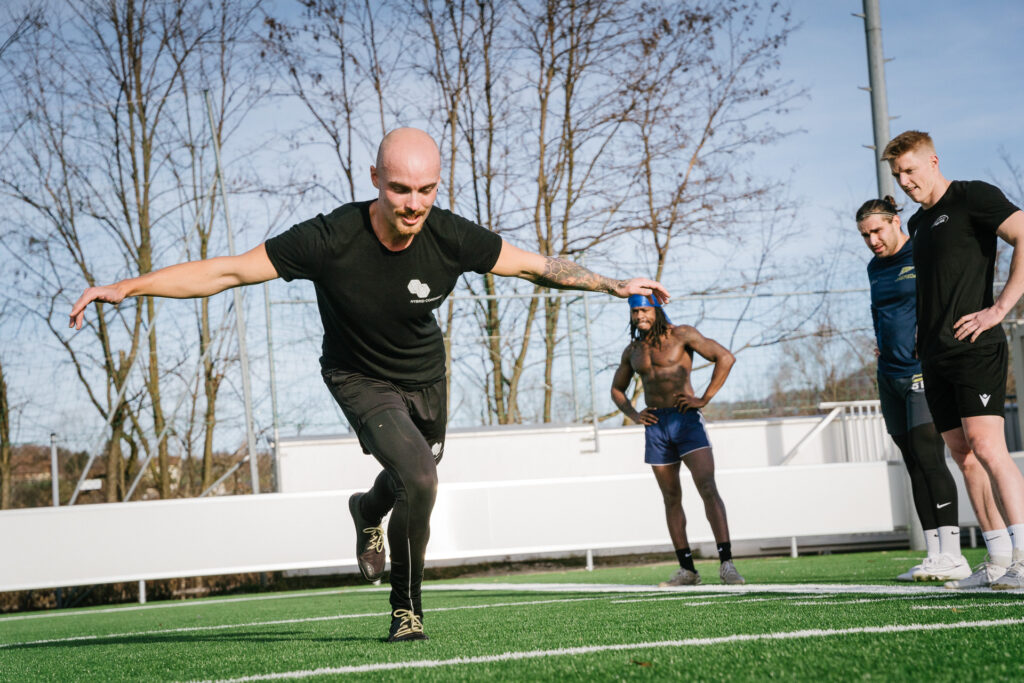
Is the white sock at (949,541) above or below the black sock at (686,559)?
above

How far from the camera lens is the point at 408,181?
3844mm

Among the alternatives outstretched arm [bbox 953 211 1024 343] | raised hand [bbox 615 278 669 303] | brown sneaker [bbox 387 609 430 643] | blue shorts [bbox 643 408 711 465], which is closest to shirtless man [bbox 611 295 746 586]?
blue shorts [bbox 643 408 711 465]

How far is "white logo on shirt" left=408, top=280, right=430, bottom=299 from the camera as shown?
4141 mm

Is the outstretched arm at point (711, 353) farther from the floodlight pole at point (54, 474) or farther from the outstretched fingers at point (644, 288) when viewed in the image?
the floodlight pole at point (54, 474)

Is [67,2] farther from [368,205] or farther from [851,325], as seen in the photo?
[368,205]

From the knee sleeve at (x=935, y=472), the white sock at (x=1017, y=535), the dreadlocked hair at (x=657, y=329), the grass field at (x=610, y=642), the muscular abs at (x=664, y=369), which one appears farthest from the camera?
the dreadlocked hair at (x=657, y=329)

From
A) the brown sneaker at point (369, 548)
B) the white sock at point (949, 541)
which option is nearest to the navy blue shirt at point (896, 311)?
the white sock at point (949, 541)

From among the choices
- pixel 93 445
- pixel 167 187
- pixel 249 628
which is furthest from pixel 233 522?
pixel 249 628

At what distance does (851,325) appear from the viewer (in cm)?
1420

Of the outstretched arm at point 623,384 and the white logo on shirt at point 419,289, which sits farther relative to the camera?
the outstretched arm at point 623,384

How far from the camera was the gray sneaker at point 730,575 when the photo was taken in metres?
7.12

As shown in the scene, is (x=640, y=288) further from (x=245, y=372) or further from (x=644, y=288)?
(x=245, y=372)

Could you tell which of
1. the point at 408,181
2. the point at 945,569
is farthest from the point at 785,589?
the point at 408,181

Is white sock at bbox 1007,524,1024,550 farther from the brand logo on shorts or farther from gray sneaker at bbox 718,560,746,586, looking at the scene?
gray sneaker at bbox 718,560,746,586
